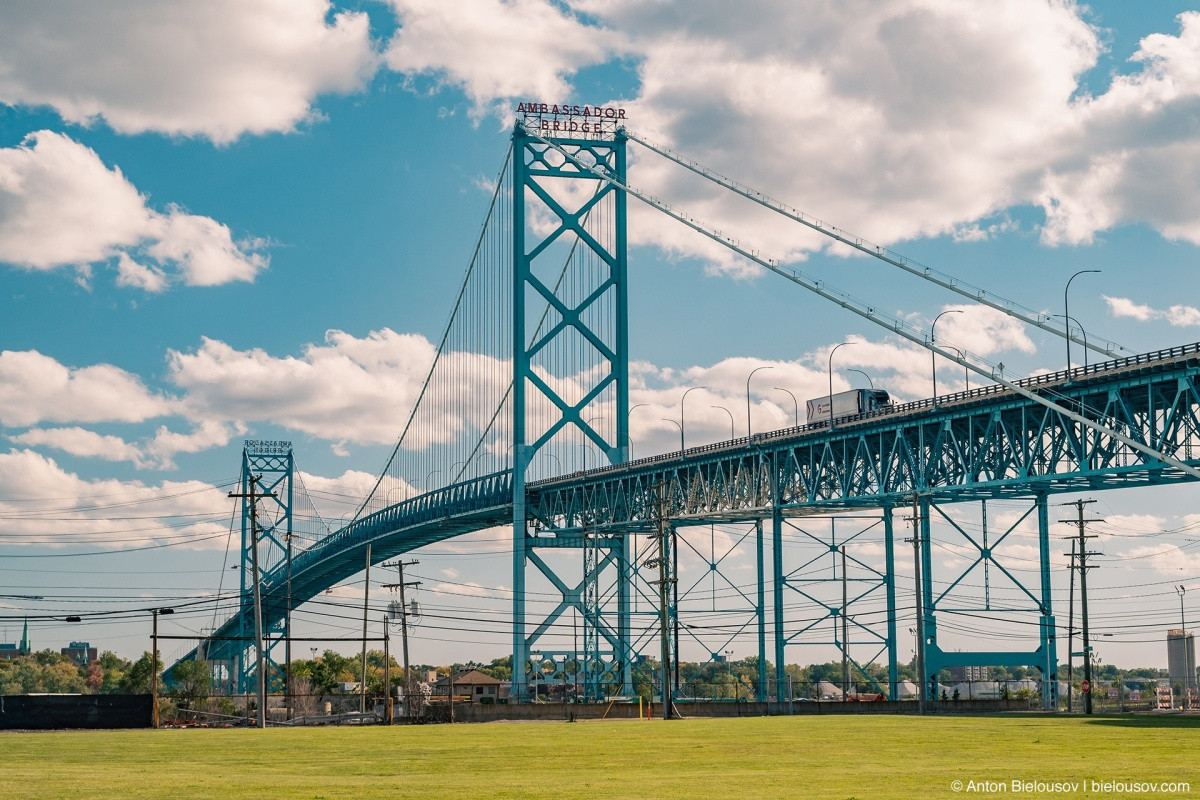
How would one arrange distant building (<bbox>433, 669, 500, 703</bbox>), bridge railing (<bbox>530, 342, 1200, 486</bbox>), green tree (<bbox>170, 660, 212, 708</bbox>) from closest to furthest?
bridge railing (<bbox>530, 342, 1200, 486</bbox>), distant building (<bbox>433, 669, 500, 703</bbox>), green tree (<bbox>170, 660, 212, 708</bbox>)

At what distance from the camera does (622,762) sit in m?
32.4

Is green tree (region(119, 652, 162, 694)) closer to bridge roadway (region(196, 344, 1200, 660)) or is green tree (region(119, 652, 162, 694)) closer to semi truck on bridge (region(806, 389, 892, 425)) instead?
bridge roadway (region(196, 344, 1200, 660))

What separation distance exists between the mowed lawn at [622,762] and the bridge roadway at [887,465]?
14733 millimetres

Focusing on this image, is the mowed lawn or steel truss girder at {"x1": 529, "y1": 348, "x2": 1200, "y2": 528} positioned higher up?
steel truss girder at {"x1": 529, "y1": 348, "x2": 1200, "y2": 528}

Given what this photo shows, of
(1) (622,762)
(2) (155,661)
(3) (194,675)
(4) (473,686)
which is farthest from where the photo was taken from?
(3) (194,675)

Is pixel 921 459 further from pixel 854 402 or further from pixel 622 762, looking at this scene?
pixel 622 762

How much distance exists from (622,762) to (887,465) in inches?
1919

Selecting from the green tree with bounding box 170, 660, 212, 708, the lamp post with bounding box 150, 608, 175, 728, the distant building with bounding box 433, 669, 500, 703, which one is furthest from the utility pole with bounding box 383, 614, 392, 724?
the green tree with bounding box 170, 660, 212, 708

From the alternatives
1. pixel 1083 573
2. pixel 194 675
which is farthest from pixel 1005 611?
pixel 194 675

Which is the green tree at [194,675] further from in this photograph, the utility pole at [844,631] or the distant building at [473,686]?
the utility pole at [844,631]

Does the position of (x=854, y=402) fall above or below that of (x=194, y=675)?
above

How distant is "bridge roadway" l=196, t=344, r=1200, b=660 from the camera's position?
61.3 meters

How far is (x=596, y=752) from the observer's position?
121 ft

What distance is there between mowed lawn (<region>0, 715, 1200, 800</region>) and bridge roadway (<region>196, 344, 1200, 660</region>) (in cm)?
1473
